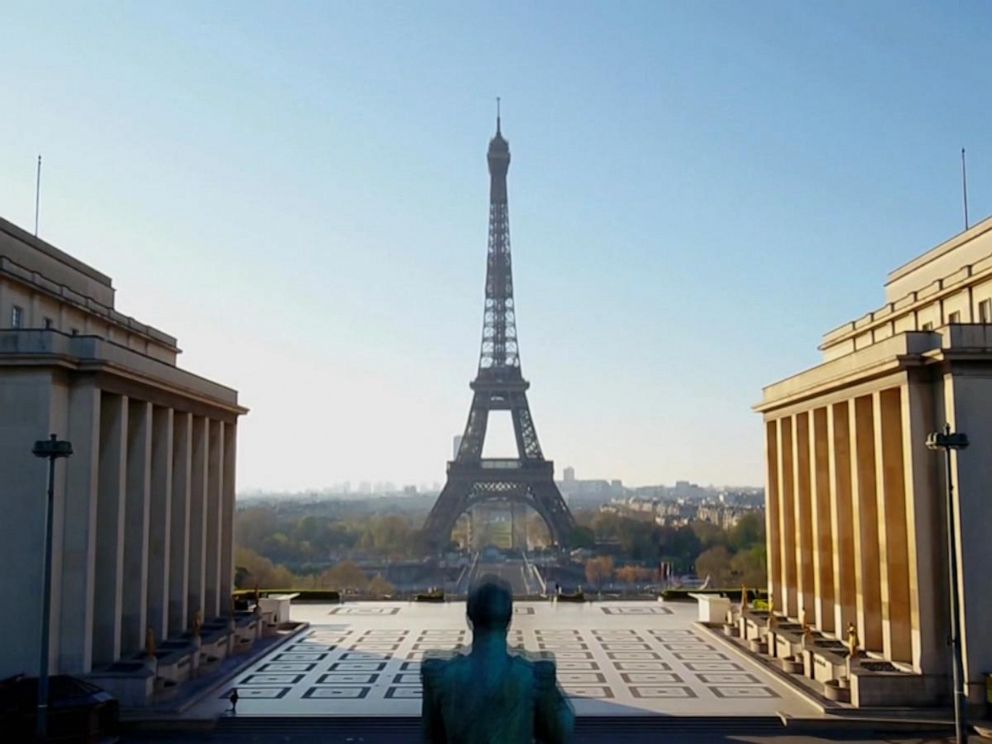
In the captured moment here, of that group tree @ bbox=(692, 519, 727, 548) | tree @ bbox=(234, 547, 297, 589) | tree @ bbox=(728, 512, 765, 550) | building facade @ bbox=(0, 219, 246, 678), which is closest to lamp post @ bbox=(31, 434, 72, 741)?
building facade @ bbox=(0, 219, 246, 678)

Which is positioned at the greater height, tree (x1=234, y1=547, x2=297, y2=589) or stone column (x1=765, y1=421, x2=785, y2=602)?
stone column (x1=765, y1=421, x2=785, y2=602)

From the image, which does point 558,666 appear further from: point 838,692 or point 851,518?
point 851,518

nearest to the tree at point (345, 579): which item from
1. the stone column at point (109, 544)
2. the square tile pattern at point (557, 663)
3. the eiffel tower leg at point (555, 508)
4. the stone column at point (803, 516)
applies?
the eiffel tower leg at point (555, 508)

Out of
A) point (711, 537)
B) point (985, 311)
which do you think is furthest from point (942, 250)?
point (711, 537)

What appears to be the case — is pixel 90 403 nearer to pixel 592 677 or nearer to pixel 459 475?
pixel 592 677

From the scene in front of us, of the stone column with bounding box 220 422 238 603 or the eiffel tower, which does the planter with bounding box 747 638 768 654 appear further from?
the eiffel tower

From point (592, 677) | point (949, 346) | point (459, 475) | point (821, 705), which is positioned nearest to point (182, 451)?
point (592, 677)
